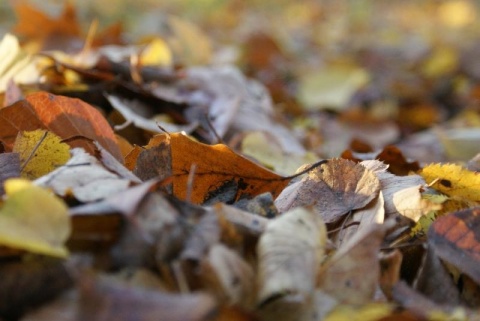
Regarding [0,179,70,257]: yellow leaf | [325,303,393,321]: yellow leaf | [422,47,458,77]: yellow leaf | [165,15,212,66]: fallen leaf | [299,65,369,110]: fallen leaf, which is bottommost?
[299,65,369,110]: fallen leaf

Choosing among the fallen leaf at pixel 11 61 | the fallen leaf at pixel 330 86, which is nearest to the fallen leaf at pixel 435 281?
the fallen leaf at pixel 11 61

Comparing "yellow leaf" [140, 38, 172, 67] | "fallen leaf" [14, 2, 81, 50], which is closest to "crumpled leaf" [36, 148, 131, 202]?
"yellow leaf" [140, 38, 172, 67]

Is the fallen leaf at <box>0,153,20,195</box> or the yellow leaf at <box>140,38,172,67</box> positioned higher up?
the fallen leaf at <box>0,153,20,195</box>

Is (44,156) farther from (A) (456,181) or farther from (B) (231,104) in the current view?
(B) (231,104)

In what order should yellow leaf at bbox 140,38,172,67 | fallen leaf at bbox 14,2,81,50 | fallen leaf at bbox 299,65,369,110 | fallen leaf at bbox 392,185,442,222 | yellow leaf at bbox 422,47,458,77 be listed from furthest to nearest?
yellow leaf at bbox 422,47,458,77 → fallen leaf at bbox 299,65,369,110 → fallen leaf at bbox 14,2,81,50 → yellow leaf at bbox 140,38,172,67 → fallen leaf at bbox 392,185,442,222

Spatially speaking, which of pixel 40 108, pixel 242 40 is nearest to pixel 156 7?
pixel 242 40

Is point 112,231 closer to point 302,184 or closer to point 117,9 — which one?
point 302,184

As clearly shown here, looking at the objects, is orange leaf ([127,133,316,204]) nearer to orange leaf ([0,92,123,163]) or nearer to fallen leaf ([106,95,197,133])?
orange leaf ([0,92,123,163])
